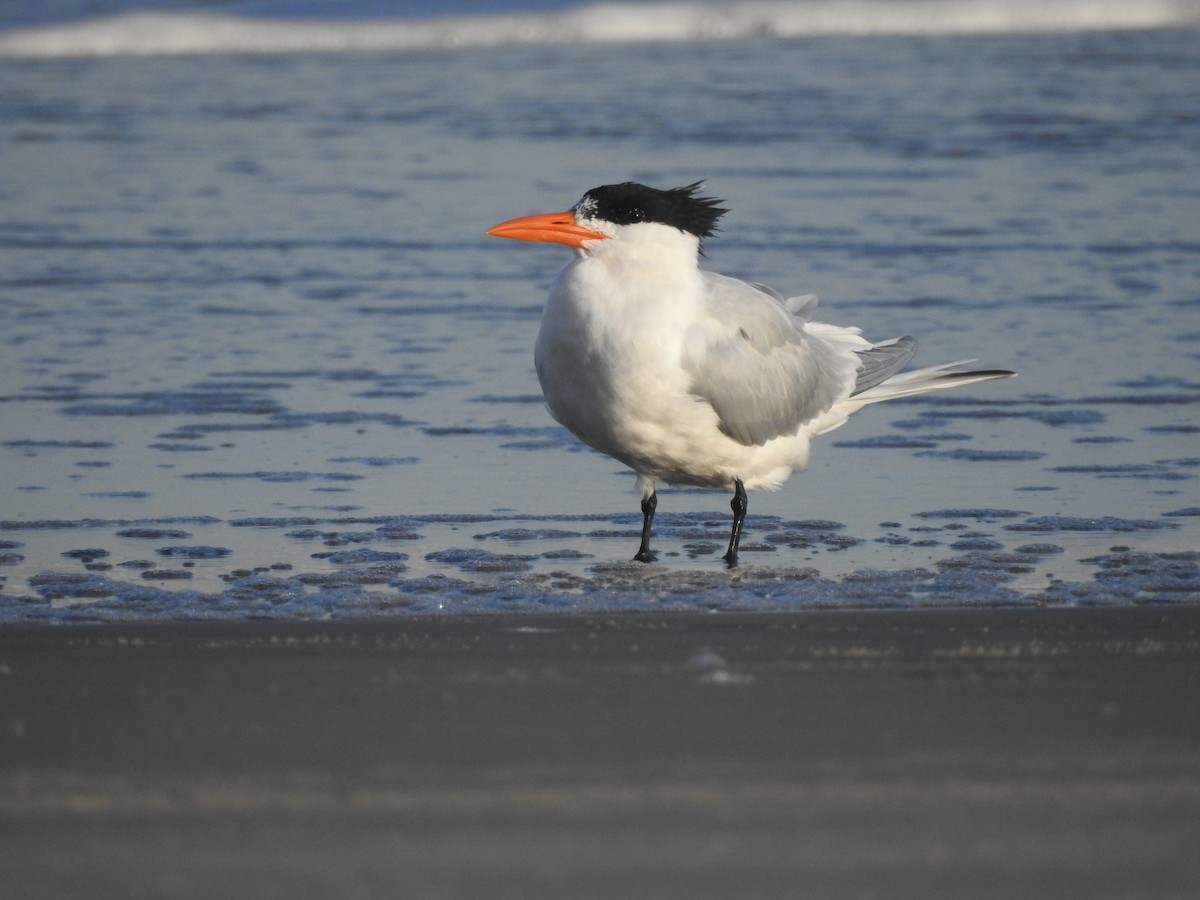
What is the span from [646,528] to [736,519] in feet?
0.93

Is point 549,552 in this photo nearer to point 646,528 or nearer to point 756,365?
point 646,528

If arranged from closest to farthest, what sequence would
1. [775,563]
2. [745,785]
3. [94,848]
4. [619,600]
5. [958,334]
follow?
[94,848], [745,785], [619,600], [775,563], [958,334]

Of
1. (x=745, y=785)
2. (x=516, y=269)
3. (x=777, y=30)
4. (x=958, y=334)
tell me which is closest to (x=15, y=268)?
A: (x=516, y=269)

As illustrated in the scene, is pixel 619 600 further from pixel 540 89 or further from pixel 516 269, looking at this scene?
pixel 540 89

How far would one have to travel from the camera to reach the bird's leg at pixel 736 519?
17.9ft

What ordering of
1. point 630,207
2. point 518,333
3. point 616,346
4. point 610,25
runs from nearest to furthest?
1. point 616,346
2. point 630,207
3. point 518,333
4. point 610,25

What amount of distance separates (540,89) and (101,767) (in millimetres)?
14564

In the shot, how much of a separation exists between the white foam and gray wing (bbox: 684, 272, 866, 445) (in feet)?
56.3

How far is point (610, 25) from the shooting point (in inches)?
953

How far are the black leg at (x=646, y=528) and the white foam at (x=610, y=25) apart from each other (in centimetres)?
1760

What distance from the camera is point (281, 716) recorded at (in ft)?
11.4

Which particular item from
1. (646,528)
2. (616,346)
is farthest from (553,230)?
(646,528)

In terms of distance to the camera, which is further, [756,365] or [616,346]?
[756,365]

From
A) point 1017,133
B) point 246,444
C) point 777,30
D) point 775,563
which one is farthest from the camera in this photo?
point 777,30
